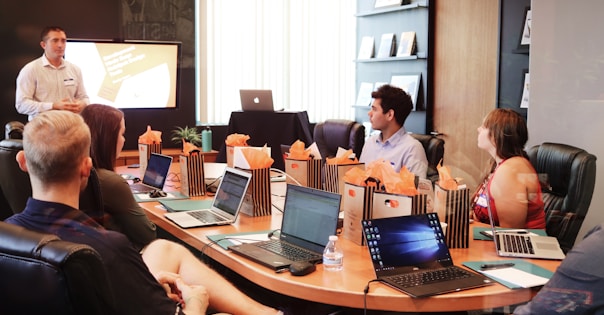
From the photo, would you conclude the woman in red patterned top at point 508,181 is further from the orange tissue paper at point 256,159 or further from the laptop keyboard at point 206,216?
the laptop keyboard at point 206,216

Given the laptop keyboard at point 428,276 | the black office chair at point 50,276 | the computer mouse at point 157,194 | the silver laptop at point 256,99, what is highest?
the silver laptop at point 256,99

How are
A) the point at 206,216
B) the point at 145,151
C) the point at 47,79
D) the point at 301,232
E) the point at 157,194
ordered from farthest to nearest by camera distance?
the point at 47,79 < the point at 145,151 < the point at 157,194 < the point at 206,216 < the point at 301,232

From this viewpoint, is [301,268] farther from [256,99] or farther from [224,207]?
[256,99]

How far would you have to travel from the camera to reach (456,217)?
8.29ft

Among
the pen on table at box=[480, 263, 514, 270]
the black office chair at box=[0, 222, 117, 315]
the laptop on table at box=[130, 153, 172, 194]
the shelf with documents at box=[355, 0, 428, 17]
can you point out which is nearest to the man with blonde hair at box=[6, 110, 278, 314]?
the black office chair at box=[0, 222, 117, 315]

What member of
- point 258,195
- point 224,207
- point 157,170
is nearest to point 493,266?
point 258,195

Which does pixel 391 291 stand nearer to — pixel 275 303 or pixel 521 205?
pixel 275 303

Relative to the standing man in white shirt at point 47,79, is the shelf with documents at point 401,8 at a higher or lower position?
higher

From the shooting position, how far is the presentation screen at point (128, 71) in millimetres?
6105

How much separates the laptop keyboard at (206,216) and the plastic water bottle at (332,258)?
0.83 metres

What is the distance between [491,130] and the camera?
3.34 metres

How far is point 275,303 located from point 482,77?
147 inches

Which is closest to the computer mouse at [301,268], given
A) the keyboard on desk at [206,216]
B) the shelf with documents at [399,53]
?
the keyboard on desk at [206,216]

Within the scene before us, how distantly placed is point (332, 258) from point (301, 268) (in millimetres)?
129
